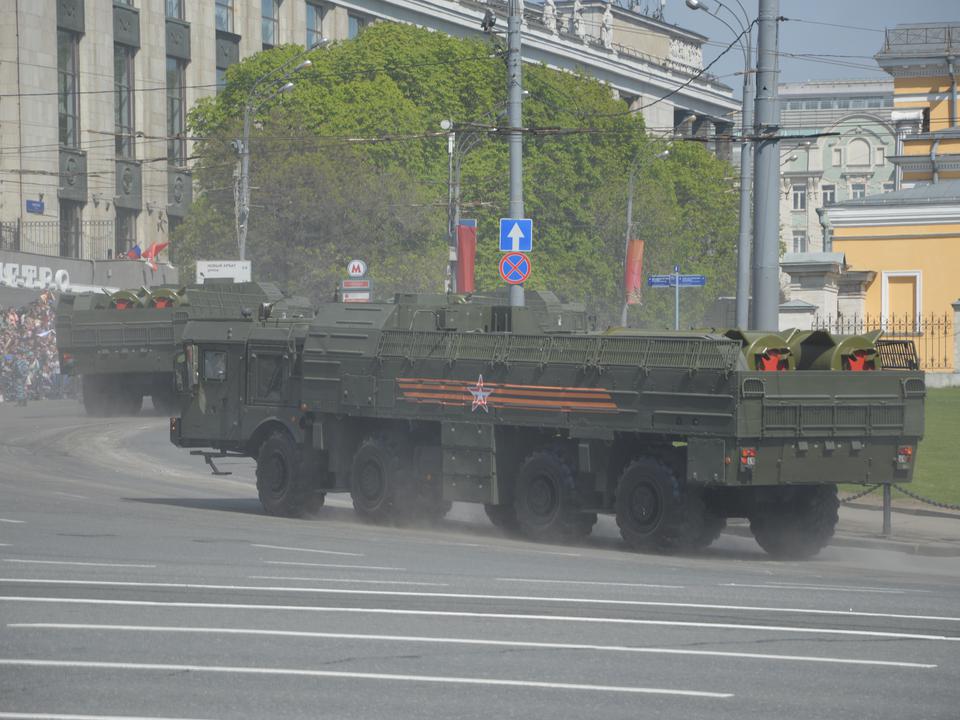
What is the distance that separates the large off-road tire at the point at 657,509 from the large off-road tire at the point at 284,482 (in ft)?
17.5

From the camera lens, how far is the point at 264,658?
9.92 m

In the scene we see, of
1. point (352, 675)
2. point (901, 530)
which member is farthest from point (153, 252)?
point (352, 675)

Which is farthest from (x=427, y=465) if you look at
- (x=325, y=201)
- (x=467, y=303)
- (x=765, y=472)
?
(x=325, y=201)

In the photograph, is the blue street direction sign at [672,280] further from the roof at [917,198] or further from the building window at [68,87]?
the building window at [68,87]

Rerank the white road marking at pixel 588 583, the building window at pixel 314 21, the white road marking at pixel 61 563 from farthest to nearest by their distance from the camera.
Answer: the building window at pixel 314 21 < the white road marking at pixel 61 563 < the white road marking at pixel 588 583

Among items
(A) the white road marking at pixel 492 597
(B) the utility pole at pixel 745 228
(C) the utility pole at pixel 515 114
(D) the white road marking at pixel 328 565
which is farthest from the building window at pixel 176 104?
(A) the white road marking at pixel 492 597

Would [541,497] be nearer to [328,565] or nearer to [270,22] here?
[328,565]

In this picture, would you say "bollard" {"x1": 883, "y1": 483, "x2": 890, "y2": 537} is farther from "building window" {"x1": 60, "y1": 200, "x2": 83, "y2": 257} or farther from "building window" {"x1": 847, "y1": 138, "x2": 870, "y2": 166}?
"building window" {"x1": 847, "y1": 138, "x2": 870, "y2": 166}

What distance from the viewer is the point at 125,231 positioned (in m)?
75.2

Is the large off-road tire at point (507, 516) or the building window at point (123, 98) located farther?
the building window at point (123, 98)

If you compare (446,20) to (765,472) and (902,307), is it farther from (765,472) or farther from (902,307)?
(765,472)

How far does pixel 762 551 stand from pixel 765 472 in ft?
9.03

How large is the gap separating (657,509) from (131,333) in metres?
23.0

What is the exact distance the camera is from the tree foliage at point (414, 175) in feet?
201
